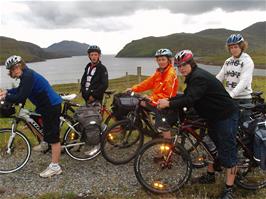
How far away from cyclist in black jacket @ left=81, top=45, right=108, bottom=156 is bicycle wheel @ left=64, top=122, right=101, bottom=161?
825 millimetres

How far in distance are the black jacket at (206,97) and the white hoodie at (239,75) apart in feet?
3.76

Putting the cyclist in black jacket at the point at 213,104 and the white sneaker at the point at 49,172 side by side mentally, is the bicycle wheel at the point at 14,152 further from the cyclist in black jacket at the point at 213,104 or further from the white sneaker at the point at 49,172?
the cyclist in black jacket at the point at 213,104

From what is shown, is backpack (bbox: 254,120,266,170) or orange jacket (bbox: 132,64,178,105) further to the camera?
orange jacket (bbox: 132,64,178,105)

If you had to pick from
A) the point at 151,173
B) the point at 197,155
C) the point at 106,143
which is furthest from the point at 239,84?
the point at 106,143

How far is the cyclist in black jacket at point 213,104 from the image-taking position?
200 inches

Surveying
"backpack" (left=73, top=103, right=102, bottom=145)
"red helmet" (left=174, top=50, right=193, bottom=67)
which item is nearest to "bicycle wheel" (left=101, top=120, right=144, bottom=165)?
"backpack" (left=73, top=103, right=102, bottom=145)

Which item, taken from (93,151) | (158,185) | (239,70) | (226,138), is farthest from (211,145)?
(93,151)

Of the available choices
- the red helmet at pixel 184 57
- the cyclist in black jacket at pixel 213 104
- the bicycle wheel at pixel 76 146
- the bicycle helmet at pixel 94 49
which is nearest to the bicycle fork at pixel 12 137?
the bicycle wheel at pixel 76 146

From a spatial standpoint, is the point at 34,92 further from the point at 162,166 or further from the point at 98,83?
the point at 162,166

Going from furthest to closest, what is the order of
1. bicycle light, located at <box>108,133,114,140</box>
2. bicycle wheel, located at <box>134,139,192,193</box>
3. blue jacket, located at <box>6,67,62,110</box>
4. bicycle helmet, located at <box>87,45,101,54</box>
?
bicycle helmet, located at <box>87,45,101,54</box> → bicycle light, located at <box>108,133,114,140</box> → blue jacket, located at <box>6,67,62,110</box> → bicycle wheel, located at <box>134,139,192,193</box>

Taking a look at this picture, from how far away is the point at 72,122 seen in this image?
754 cm

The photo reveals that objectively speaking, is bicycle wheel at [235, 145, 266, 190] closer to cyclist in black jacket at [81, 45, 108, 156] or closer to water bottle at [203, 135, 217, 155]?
water bottle at [203, 135, 217, 155]

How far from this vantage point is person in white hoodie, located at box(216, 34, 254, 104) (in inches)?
251

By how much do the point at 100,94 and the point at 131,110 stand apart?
3.22 ft
